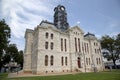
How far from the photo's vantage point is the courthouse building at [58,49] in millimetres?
29719

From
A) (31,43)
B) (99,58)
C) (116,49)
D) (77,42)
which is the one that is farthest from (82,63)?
(116,49)

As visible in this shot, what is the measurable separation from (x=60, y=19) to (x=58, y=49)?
44.1 ft

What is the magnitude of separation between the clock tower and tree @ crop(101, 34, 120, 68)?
20.6 metres

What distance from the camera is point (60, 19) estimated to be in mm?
41312

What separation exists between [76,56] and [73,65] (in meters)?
3.09

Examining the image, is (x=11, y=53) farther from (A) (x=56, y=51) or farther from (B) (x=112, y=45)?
(B) (x=112, y=45)

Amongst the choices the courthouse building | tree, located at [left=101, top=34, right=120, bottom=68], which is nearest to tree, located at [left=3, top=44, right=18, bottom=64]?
the courthouse building

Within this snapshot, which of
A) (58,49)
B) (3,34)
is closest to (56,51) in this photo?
(58,49)

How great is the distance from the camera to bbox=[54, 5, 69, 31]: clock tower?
4051cm

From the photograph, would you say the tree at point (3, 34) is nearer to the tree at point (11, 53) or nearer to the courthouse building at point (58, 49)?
the courthouse building at point (58, 49)

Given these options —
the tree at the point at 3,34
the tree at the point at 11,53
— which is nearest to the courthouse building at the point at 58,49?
the tree at the point at 3,34

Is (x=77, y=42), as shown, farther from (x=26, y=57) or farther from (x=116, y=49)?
(x=116, y=49)

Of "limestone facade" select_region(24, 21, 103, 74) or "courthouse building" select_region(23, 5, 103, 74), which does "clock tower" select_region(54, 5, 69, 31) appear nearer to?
"courthouse building" select_region(23, 5, 103, 74)

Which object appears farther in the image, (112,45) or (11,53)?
(11,53)
